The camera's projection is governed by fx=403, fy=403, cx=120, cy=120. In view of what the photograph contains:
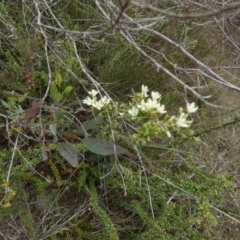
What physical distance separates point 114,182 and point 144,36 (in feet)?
2.04

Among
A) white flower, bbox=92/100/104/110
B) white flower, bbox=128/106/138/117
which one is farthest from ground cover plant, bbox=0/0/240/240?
white flower, bbox=128/106/138/117

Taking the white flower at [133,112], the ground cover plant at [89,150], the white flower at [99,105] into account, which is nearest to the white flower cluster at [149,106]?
→ the white flower at [133,112]

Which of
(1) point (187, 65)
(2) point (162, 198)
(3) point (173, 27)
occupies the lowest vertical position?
(2) point (162, 198)

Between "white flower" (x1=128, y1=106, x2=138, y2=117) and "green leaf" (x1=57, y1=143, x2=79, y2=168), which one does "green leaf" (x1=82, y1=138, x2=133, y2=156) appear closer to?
"green leaf" (x1=57, y1=143, x2=79, y2=168)

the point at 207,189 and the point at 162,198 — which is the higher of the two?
the point at 207,189

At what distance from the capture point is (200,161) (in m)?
1.93

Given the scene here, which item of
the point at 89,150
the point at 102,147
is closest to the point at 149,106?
the point at 102,147

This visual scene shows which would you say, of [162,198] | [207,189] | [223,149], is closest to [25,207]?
[162,198]

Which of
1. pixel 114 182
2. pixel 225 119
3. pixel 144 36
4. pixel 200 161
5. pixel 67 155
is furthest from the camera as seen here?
pixel 225 119

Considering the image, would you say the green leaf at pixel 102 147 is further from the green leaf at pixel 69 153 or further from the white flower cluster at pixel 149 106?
the white flower cluster at pixel 149 106

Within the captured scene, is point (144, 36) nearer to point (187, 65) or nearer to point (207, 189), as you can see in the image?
point (187, 65)

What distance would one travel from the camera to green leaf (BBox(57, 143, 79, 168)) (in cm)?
128

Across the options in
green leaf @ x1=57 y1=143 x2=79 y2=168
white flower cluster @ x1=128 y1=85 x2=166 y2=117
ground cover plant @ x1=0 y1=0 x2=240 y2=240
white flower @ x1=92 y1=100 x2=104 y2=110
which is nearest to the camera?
white flower cluster @ x1=128 y1=85 x2=166 y2=117

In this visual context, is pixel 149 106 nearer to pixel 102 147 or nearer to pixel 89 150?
pixel 102 147
